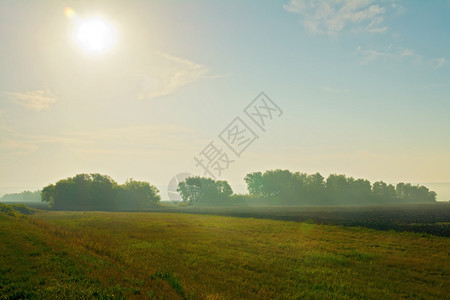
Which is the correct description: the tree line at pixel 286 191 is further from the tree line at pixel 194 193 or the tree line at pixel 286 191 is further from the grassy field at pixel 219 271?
the grassy field at pixel 219 271

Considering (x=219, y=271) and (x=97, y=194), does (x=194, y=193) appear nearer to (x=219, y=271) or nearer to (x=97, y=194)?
(x=97, y=194)

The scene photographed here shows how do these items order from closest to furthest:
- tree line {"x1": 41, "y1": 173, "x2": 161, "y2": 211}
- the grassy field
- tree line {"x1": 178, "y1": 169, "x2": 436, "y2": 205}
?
the grassy field
tree line {"x1": 41, "y1": 173, "x2": 161, "y2": 211}
tree line {"x1": 178, "y1": 169, "x2": 436, "y2": 205}

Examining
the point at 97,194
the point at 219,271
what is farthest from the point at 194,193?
the point at 219,271

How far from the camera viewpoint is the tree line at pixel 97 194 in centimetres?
10994

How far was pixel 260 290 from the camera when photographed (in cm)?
1265

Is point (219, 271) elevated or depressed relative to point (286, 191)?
depressed

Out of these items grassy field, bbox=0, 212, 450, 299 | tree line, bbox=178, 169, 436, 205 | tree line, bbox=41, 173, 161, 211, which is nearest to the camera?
grassy field, bbox=0, 212, 450, 299

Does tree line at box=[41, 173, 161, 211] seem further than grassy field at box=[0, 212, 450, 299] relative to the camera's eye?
Yes

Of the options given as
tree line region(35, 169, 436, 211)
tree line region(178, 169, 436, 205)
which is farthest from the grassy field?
tree line region(178, 169, 436, 205)

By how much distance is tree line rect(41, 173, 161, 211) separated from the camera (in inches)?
4328

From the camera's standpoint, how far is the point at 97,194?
390 ft

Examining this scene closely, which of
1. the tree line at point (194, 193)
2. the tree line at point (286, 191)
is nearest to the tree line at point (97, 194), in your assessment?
the tree line at point (194, 193)

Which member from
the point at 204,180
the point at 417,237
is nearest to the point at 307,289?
the point at 417,237

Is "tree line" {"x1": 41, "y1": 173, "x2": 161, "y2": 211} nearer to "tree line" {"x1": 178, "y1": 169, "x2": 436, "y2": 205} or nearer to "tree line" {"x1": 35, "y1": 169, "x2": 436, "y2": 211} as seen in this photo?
"tree line" {"x1": 35, "y1": 169, "x2": 436, "y2": 211}
